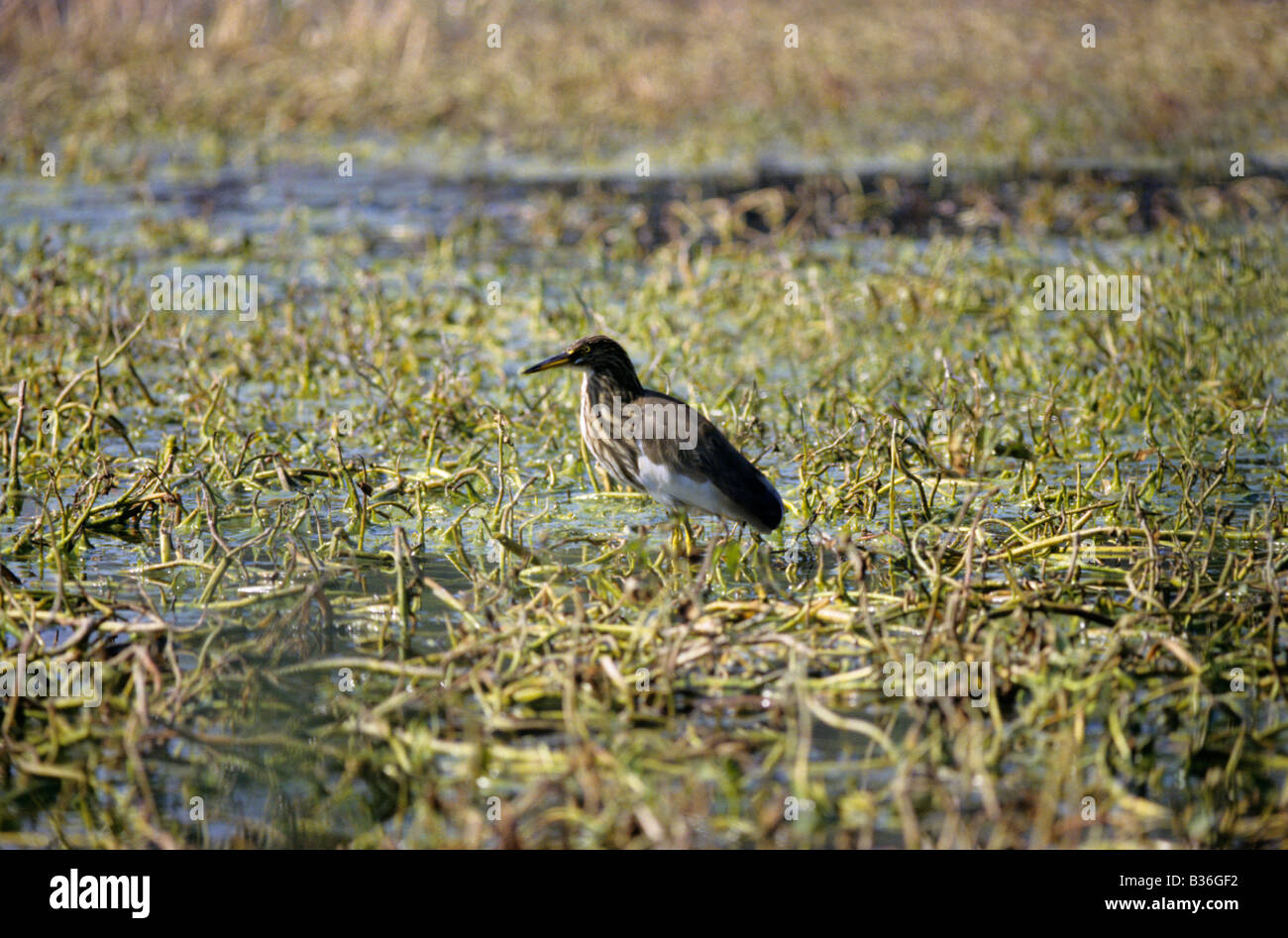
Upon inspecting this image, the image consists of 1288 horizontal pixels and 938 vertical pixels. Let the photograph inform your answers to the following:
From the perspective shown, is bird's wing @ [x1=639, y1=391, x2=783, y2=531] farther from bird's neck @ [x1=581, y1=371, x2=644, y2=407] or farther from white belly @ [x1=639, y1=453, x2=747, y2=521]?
bird's neck @ [x1=581, y1=371, x2=644, y2=407]

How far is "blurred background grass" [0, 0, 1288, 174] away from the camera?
54.1ft

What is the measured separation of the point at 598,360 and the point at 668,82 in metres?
12.2

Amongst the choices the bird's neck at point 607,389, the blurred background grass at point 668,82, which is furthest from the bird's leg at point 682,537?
the blurred background grass at point 668,82

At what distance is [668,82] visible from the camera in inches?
713

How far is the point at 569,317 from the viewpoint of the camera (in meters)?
9.92

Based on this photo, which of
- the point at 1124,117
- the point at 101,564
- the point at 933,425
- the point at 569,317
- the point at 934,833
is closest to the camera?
the point at 934,833

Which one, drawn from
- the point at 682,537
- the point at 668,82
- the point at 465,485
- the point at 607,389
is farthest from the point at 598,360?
the point at 668,82

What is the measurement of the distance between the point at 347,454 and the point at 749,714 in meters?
3.55

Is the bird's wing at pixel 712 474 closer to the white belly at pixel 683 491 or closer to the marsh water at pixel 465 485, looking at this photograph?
the white belly at pixel 683 491

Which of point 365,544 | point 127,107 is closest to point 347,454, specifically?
point 365,544

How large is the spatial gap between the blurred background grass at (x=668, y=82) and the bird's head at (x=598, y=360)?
31.6 feet

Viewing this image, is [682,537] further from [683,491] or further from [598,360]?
[598,360]

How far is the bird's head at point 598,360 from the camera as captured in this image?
644 cm

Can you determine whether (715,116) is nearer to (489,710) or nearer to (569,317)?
(569,317)
